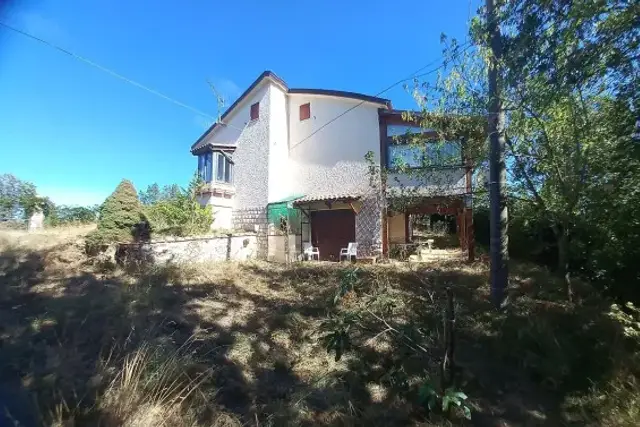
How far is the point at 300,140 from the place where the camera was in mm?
16656

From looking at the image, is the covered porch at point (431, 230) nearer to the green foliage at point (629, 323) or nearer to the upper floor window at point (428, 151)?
the upper floor window at point (428, 151)

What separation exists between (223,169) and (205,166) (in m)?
1.02

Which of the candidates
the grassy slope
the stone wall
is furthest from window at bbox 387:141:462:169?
the stone wall

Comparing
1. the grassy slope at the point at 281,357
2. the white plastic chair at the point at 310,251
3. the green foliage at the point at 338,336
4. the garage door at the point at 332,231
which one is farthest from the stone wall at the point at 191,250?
the green foliage at the point at 338,336

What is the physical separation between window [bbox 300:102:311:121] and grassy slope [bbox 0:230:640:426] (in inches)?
416

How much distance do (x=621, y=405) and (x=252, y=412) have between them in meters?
4.32

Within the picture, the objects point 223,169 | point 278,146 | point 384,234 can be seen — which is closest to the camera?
point 384,234

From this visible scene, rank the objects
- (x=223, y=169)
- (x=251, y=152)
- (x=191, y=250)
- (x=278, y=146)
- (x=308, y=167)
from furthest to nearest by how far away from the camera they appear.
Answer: (x=223, y=169), (x=251, y=152), (x=278, y=146), (x=308, y=167), (x=191, y=250)

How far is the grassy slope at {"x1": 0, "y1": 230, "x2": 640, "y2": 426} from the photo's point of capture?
3.75 meters

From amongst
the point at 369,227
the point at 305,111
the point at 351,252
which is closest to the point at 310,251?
the point at 351,252

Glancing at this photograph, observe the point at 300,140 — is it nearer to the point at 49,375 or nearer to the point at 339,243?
the point at 339,243

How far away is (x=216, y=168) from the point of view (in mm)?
17234

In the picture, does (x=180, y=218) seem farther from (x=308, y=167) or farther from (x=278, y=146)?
(x=308, y=167)

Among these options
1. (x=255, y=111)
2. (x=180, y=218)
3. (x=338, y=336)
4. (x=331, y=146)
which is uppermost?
(x=255, y=111)
